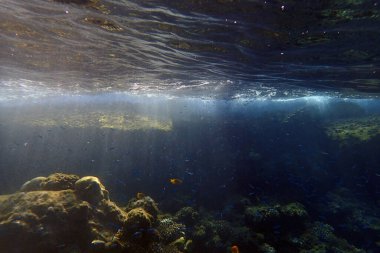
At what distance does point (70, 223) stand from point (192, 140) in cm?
2403

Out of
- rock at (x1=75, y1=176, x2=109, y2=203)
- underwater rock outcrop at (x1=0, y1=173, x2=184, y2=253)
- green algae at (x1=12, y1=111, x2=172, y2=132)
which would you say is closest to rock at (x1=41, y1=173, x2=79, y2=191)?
underwater rock outcrop at (x1=0, y1=173, x2=184, y2=253)

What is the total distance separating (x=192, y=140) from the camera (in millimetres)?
34188

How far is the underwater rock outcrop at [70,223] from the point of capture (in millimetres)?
10016

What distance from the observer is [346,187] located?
2770cm

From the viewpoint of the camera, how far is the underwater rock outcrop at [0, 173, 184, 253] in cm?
1002

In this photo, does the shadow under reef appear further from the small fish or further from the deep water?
the deep water

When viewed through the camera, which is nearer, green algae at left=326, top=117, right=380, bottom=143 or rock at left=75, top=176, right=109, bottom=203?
rock at left=75, top=176, right=109, bottom=203

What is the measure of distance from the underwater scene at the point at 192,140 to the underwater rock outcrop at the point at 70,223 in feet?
0.15

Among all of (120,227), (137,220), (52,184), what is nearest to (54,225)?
(52,184)

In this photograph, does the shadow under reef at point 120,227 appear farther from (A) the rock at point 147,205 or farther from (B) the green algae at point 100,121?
(B) the green algae at point 100,121

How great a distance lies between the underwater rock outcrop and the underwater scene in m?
0.05

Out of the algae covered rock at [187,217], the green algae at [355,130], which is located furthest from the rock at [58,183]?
the green algae at [355,130]

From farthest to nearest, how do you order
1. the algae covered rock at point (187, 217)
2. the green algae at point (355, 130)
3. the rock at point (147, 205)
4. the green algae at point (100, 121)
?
the green algae at point (100, 121), the green algae at point (355, 130), the algae covered rock at point (187, 217), the rock at point (147, 205)

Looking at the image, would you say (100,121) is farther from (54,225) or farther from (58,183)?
(54,225)
